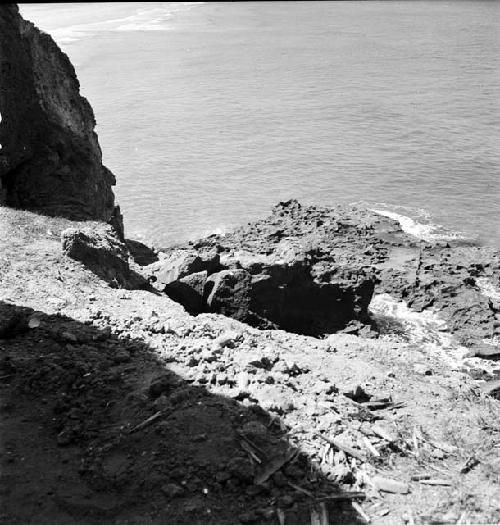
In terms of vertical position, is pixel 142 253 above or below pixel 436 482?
below

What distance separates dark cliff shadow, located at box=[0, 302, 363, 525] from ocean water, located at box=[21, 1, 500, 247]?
20186 millimetres

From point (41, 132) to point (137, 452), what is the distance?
13.9 meters

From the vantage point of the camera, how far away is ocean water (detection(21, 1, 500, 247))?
32.5 metres

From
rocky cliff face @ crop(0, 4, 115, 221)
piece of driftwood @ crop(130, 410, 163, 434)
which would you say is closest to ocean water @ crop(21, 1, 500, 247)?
rocky cliff face @ crop(0, 4, 115, 221)

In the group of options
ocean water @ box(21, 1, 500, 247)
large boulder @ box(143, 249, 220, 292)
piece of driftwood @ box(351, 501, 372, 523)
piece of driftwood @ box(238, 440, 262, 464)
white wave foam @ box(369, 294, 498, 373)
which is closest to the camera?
piece of driftwood @ box(351, 501, 372, 523)

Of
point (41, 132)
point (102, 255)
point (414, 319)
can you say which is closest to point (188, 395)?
point (102, 255)

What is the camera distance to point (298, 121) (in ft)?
148

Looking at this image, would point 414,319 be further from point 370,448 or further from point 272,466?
point 272,466

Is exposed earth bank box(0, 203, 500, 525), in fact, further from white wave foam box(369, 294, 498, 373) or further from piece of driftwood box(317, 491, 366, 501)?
white wave foam box(369, 294, 498, 373)

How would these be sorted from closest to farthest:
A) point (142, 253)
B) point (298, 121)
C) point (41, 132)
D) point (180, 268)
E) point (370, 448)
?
1. point (370, 448)
2. point (180, 268)
3. point (41, 132)
4. point (142, 253)
5. point (298, 121)

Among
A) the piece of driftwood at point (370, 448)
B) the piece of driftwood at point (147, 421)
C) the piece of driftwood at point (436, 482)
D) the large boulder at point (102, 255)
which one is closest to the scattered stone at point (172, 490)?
the piece of driftwood at point (147, 421)

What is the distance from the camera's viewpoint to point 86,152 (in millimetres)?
20000

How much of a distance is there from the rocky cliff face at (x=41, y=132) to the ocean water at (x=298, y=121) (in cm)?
975

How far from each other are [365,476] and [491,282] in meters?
17.3
